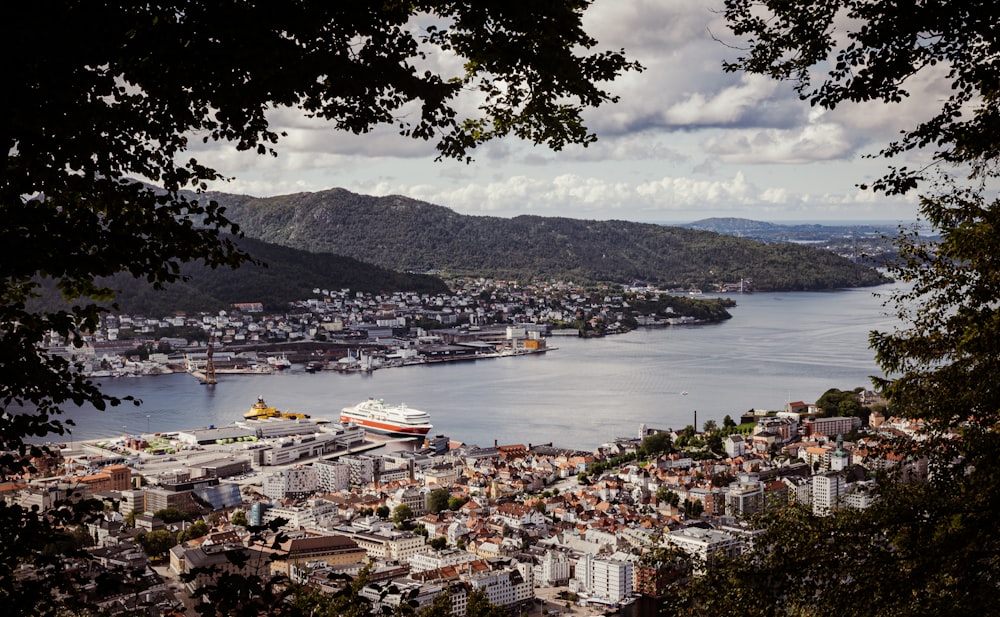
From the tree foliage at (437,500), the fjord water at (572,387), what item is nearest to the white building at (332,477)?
the fjord water at (572,387)

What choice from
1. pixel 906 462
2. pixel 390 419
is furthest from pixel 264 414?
→ pixel 906 462

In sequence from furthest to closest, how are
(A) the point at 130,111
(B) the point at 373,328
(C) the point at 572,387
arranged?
(B) the point at 373,328 < (C) the point at 572,387 < (A) the point at 130,111

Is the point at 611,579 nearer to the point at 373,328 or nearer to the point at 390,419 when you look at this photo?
the point at 390,419

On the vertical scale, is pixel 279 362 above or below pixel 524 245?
below

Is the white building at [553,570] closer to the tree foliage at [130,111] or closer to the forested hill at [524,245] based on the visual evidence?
the tree foliage at [130,111]

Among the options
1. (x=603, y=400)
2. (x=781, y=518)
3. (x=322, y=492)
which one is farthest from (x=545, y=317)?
(x=781, y=518)

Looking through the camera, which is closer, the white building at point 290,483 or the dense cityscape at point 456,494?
the dense cityscape at point 456,494
